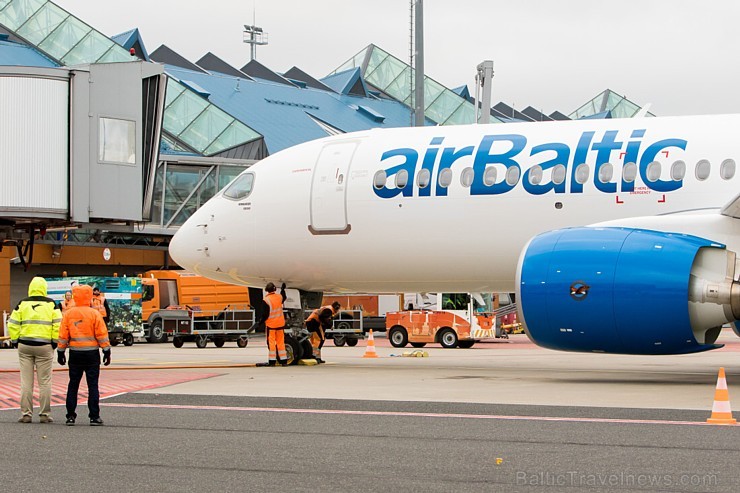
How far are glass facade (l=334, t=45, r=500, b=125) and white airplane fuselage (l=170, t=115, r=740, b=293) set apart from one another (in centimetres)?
5794

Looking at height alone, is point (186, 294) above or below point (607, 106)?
below

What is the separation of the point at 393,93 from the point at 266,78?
9.40 meters

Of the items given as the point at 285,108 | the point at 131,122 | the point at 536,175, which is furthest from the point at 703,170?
the point at 285,108

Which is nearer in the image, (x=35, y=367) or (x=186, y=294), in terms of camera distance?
(x=35, y=367)

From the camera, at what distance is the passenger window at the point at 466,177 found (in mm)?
18484

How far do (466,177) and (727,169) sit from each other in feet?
13.6

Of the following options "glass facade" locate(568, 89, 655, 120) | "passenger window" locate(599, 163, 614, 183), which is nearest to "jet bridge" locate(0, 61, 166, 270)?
"passenger window" locate(599, 163, 614, 183)

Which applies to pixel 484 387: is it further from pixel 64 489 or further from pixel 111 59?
pixel 111 59

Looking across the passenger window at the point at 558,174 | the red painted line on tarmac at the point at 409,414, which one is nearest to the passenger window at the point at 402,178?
the passenger window at the point at 558,174

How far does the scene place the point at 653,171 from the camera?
55.9ft

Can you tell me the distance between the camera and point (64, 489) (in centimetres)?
794

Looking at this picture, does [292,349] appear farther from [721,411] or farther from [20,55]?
[20,55]

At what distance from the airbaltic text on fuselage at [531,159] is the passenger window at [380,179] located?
55mm

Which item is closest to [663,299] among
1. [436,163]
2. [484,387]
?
[484,387]
